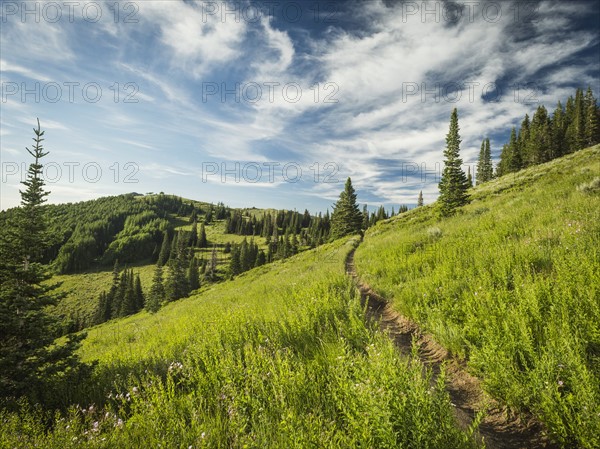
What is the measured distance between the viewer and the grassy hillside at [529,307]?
9.55 feet

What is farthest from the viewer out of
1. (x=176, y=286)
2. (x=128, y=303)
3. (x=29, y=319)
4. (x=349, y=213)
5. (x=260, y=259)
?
(x=260, y=259)

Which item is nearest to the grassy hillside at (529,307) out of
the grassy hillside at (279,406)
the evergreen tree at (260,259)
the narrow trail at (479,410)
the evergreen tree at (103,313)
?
the narrow trail at (479,410)

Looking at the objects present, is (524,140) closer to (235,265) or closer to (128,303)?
(235,265)

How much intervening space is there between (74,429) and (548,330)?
21.9 ft

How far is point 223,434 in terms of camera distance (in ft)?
10.3

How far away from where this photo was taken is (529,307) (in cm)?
428

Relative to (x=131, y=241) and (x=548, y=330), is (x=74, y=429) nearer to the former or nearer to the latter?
(x=548, y=330)

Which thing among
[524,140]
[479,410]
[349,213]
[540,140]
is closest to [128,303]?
[349,213]

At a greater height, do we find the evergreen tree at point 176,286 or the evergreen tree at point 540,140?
the evergreen tree at point 540,140

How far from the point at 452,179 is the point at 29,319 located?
1385 inches

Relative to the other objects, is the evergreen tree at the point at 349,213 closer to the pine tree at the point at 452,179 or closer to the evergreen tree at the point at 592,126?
the pine tree at the point at 452,179

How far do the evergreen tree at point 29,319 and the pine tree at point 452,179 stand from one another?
31243 millimetres

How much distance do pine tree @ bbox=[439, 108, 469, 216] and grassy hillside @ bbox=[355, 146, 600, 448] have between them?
2256 centimetres

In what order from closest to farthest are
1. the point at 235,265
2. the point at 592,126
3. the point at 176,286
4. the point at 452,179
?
the point at 452,179
the point at 592,126
the point at 176,286
the point at 235,265
